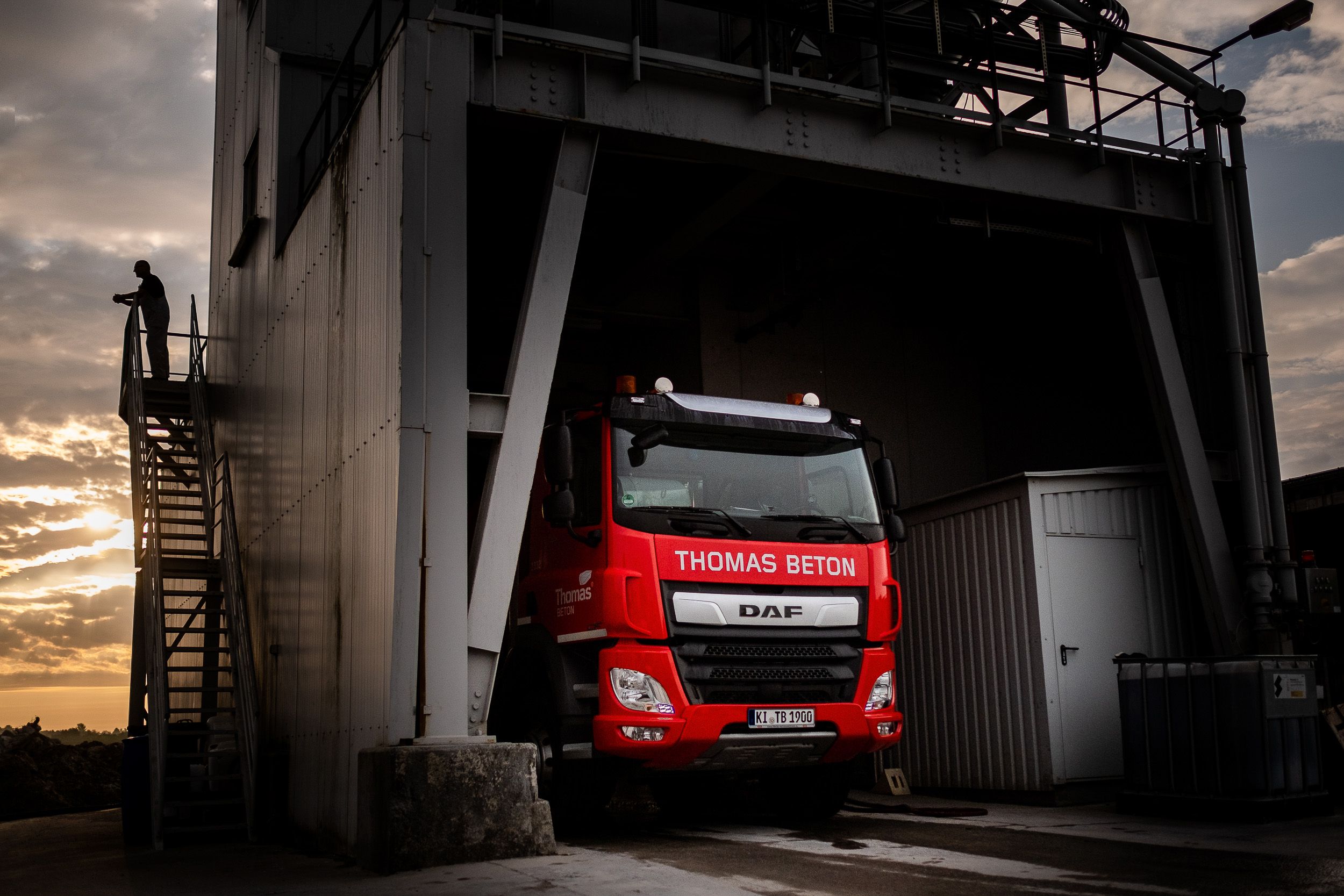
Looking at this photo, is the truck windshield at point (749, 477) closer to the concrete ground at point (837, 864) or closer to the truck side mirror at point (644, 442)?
the truck side mirror at point (644, 442)

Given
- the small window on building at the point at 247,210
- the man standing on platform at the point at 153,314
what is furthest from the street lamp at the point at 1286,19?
the man standing on platform at the point at 153,314

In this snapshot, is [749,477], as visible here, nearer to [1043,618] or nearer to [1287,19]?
[1043,618]

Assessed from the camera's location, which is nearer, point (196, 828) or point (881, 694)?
point (881, 694)

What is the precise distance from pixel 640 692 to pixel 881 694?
6.67 ft

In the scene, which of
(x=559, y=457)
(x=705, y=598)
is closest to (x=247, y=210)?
(x=559, y=457)

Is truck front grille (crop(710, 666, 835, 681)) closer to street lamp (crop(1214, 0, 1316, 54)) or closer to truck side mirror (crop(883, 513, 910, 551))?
truck side mirror (crop(883, 513, 910, 551))

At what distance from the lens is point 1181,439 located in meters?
11.6

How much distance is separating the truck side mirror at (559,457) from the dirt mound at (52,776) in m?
11.7

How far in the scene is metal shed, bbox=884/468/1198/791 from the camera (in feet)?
36.6

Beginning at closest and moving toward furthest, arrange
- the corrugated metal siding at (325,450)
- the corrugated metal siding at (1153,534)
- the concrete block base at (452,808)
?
the concrete block base at (452,808) < the corrugated metal siding at (325,450) < the corrugated metal siding at (1153,534)

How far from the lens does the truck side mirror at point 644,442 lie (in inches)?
346

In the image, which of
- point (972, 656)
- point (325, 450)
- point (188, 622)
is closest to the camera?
point (325, 450)

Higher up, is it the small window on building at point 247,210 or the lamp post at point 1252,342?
the small window on building at point 247,210

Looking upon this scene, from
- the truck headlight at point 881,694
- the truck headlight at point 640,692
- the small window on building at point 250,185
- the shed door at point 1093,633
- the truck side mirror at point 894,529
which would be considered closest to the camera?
the truck headlight at point 640,692
